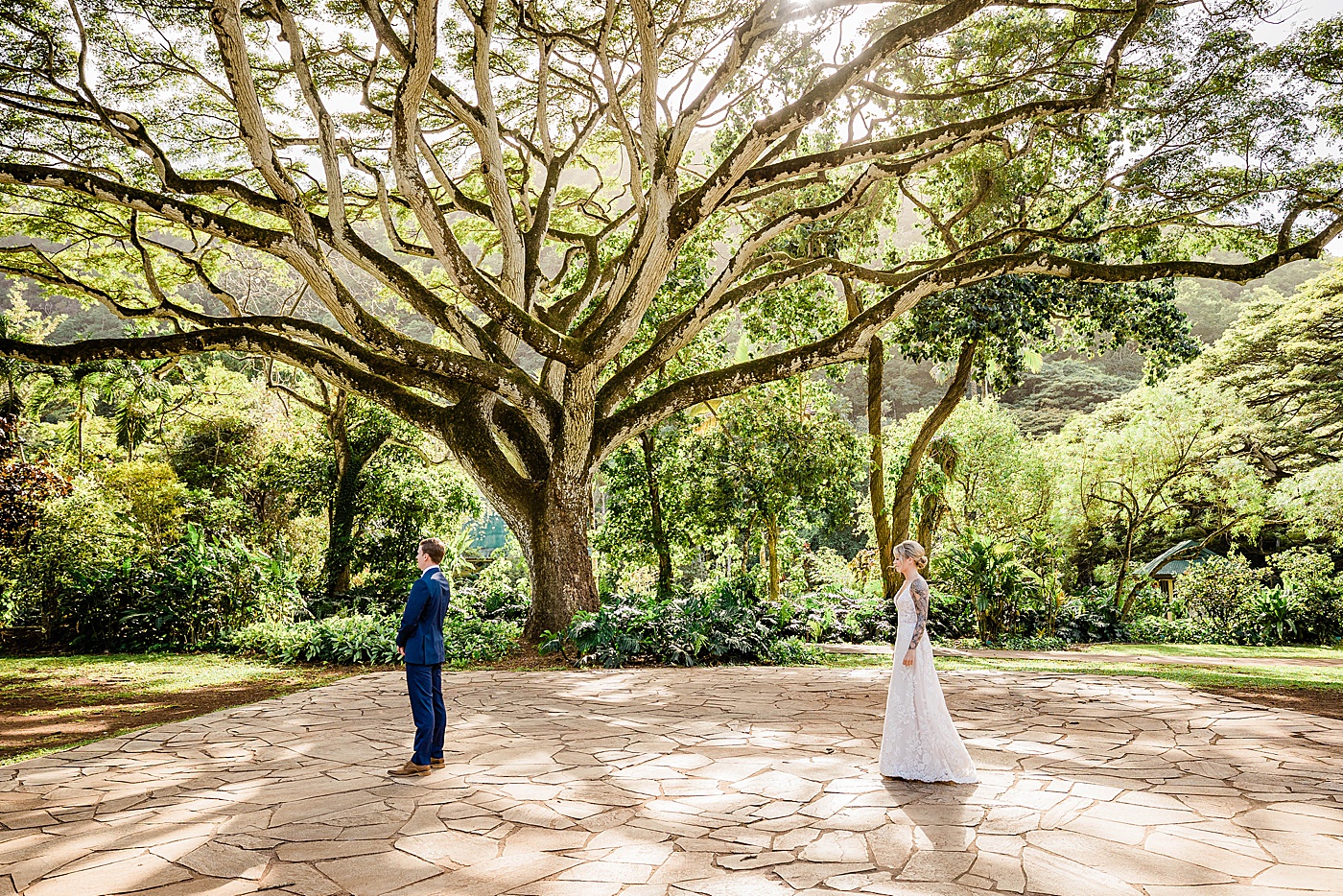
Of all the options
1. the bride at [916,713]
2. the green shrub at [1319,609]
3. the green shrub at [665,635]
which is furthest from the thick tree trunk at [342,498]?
the green shrub at [1319,609]

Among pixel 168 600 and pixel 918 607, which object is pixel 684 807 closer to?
pixel 918 607

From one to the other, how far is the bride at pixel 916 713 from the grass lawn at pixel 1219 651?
33.5 feet

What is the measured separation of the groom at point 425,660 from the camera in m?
5.28

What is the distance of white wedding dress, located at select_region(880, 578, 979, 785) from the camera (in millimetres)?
4961

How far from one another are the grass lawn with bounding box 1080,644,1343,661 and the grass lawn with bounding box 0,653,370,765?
1257cm

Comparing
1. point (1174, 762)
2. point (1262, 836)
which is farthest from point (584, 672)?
point (1262, 836)

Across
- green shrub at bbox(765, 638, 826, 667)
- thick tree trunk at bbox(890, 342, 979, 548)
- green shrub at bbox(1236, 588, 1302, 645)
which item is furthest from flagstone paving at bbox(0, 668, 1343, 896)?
green shrub at bbox(1236, 588, 1302, 645)

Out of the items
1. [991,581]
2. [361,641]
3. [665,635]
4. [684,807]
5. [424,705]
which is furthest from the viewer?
[991,581]

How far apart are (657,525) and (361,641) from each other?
628cm

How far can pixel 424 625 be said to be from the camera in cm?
533

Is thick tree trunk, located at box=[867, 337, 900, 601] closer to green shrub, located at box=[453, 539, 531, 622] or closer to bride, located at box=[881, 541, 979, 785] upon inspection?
green shrub, located at box=[453, 539, 531, 622]

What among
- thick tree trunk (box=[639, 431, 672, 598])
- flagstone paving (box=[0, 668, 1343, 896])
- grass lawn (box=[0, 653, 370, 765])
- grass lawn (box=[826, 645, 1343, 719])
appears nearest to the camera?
flagstone paving (box=[0, 668, 1343, 896])

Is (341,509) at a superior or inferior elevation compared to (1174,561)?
superior

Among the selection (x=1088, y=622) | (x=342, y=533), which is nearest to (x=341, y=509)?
(x=342, y=533)
